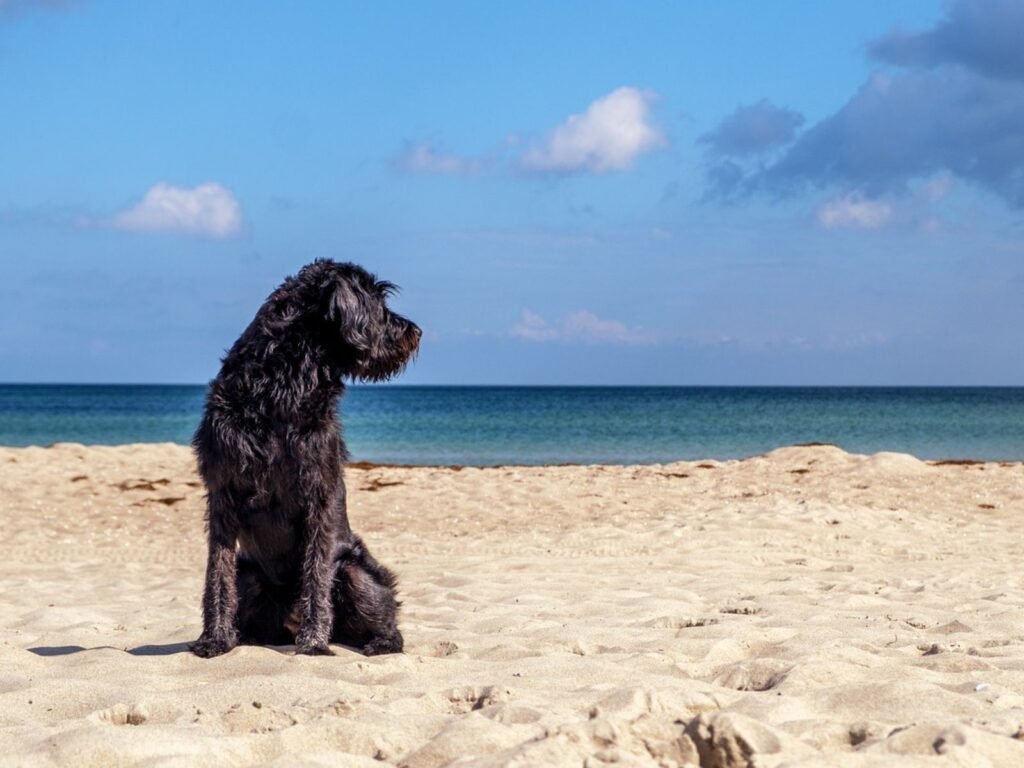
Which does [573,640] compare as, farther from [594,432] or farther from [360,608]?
[594,432]

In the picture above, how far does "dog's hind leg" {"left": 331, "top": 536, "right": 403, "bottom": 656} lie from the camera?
545 centimetres

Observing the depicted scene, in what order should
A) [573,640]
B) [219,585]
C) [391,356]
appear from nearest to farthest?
[219,585] < [391,356] < [573,640]

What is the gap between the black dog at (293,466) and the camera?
5.13 m

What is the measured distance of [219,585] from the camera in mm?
5270

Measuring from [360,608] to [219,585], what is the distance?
2.34 feet

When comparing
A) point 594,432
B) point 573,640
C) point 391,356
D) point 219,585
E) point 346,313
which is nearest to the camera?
point 346,313

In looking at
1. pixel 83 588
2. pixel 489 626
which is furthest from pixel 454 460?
pixel 489 626

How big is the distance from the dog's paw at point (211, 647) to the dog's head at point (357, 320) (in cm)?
146

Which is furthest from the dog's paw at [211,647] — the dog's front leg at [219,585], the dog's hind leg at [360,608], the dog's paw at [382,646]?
the dog's paw at [382,646]

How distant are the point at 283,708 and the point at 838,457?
1412 centimetres

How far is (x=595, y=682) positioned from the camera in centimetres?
460

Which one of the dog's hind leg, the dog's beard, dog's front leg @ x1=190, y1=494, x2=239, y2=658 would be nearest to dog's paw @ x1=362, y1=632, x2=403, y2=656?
the dog's hind leg

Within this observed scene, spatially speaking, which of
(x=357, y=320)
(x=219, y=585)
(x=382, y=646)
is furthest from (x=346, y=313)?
(x=382, y=646)

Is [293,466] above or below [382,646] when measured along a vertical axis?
above
